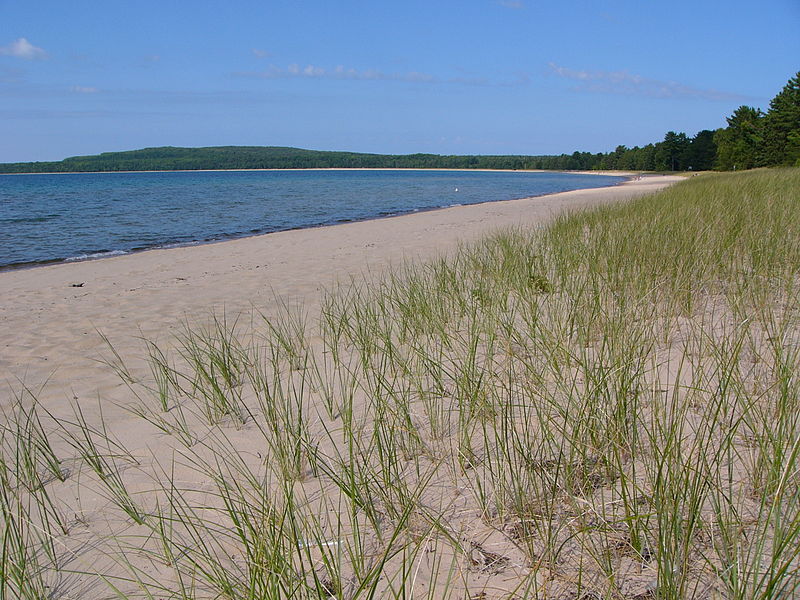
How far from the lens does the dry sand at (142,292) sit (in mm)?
3982

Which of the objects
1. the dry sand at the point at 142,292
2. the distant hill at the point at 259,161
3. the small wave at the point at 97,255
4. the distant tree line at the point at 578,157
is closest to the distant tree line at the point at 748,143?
the distant tree line at the point at 578,157

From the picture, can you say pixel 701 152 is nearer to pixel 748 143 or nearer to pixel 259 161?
pixel 748 143

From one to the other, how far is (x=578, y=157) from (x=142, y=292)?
464 feet

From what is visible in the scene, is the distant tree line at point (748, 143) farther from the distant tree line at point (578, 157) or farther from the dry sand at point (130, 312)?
the dry sand at point (130, 312)

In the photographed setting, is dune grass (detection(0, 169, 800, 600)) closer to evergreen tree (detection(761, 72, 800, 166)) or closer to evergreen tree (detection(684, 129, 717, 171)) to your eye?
evergreen tree (detection(761, 72, 800, 166))

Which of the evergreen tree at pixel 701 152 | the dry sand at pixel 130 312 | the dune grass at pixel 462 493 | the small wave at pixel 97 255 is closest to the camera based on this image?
the dune grass at pixel 462 493

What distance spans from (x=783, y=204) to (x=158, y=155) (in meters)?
167

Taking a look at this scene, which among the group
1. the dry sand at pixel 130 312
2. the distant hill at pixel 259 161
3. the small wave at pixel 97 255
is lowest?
the dry sand at pixel 130 312

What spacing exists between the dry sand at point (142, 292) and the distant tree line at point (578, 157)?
125ft

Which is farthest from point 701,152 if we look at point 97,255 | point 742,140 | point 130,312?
point 130,312

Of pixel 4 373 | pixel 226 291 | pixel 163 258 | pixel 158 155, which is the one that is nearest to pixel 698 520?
pixel 4 373

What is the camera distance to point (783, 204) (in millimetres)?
6203

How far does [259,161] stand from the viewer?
140 meters

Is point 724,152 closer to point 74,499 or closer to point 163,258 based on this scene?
point 163,258
